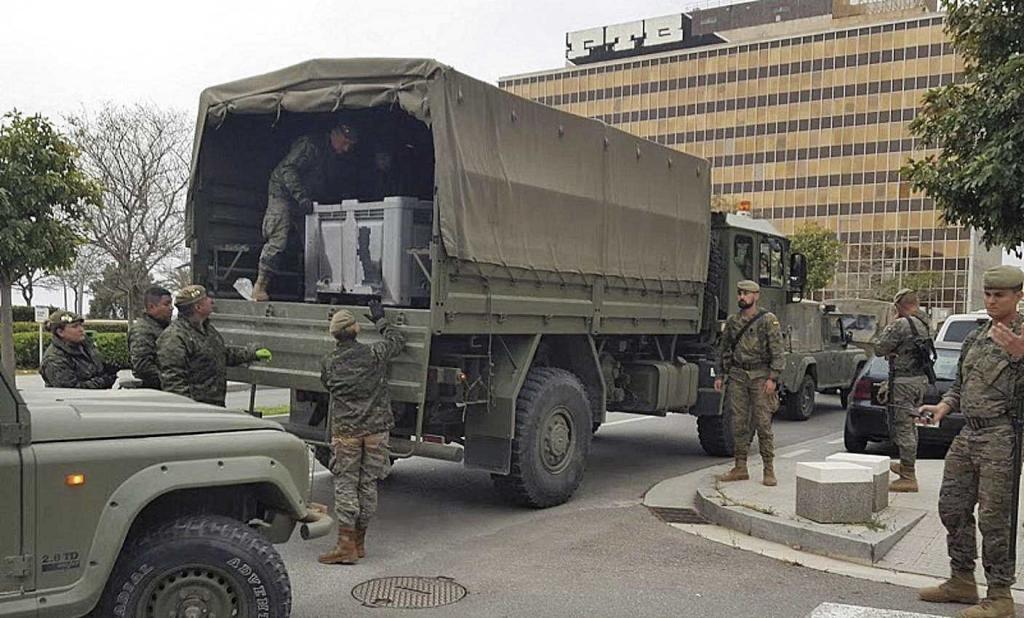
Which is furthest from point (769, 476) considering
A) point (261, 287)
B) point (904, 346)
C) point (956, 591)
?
point (261, 287)

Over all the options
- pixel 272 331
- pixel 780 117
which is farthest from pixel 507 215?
→ pixel 780 117

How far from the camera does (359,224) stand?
7.07 m

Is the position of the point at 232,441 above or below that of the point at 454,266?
below

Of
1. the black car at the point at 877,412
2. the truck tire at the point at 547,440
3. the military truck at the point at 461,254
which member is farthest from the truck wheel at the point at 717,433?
the truck tire at the point at 547,440

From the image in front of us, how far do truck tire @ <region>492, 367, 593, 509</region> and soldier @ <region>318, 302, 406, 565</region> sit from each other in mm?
1507

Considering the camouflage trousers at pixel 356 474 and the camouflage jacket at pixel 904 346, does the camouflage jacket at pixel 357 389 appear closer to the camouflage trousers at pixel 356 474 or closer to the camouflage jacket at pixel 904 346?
the camouflage trousers at pixel 356 474

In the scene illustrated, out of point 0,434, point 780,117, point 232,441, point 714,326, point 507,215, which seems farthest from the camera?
point 780,117

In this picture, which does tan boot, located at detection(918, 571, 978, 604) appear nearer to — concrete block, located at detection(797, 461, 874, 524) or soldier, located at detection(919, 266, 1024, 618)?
soldier, located at detection(919, 266, 1024, 618)

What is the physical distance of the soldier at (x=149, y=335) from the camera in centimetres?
651

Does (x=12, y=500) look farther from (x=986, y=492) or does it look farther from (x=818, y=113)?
(x=818, y=113)

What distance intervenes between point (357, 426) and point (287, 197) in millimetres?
2674

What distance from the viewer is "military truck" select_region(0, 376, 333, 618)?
3.37m

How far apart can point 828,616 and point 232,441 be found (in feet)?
10.9

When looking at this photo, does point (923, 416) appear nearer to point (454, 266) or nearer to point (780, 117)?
point (454, 266)
